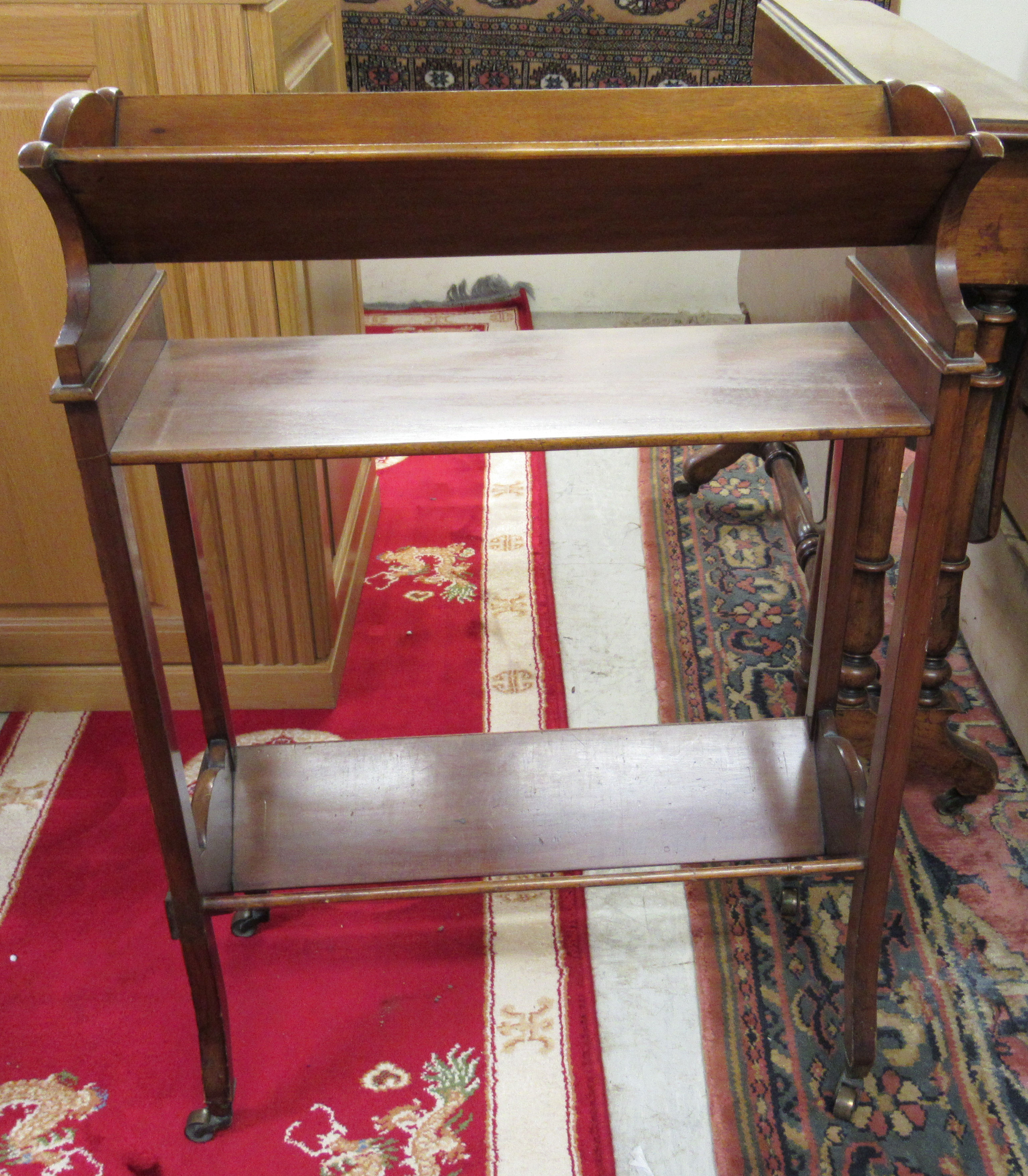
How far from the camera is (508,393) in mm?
1291

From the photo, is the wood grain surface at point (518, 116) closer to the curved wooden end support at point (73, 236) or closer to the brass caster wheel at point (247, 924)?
the curved wooden end support at point (73, 236)

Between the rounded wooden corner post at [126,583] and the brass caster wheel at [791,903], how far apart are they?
33.9 inches

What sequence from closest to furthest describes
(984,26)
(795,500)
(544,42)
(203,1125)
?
(203,1125) → (795,500) → (984,26) → (544,42)

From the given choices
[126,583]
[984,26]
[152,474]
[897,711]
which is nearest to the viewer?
[126,583]

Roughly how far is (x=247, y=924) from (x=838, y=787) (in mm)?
945

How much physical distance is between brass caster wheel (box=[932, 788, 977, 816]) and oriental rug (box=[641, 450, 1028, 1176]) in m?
0.02

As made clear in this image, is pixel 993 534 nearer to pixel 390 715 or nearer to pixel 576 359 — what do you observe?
pixel 576 359

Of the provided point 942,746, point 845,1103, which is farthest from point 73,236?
point 942,746

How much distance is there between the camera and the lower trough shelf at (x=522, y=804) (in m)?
1.67

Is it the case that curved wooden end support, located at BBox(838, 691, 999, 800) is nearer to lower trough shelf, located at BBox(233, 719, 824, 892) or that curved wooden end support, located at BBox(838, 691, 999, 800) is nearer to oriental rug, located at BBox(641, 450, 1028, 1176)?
oriental rug, located at BBox(641, 450, 1028, 1176)

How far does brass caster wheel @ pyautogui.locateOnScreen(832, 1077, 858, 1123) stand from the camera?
1.51 meters

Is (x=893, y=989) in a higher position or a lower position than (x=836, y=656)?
lower

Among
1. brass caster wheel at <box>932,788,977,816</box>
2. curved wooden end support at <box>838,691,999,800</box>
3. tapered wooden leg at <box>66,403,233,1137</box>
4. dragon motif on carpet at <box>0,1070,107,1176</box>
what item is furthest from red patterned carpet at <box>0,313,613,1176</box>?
brass caster wheel at <box>932,788,977,816</box>

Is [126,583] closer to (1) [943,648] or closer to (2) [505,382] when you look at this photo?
(2) [505,382]
